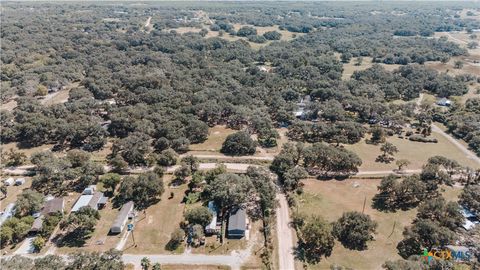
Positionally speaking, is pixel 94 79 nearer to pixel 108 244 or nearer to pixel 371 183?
pixel 108 244

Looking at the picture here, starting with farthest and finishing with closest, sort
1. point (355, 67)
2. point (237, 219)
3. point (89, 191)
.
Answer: point (355, 67), point (89, 191), point (237, 219)

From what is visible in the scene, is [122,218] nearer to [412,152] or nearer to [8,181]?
[8,181]

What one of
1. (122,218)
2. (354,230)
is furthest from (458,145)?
(122,218)

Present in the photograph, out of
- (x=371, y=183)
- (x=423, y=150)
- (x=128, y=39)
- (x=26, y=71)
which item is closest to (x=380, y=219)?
(x=371, y=183)

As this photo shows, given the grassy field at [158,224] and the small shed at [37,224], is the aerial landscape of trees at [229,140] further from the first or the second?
the small shed at [37,224]

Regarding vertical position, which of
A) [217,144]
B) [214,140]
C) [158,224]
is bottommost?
[158,224]

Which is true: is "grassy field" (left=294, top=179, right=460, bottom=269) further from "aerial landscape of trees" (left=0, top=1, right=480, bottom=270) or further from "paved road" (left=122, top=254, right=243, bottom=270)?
"paved road" (left=122, top=254, right=243, bottom=270)

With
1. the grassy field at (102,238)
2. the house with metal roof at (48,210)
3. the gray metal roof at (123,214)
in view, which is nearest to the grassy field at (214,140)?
the gray metal roof at (123,214)
